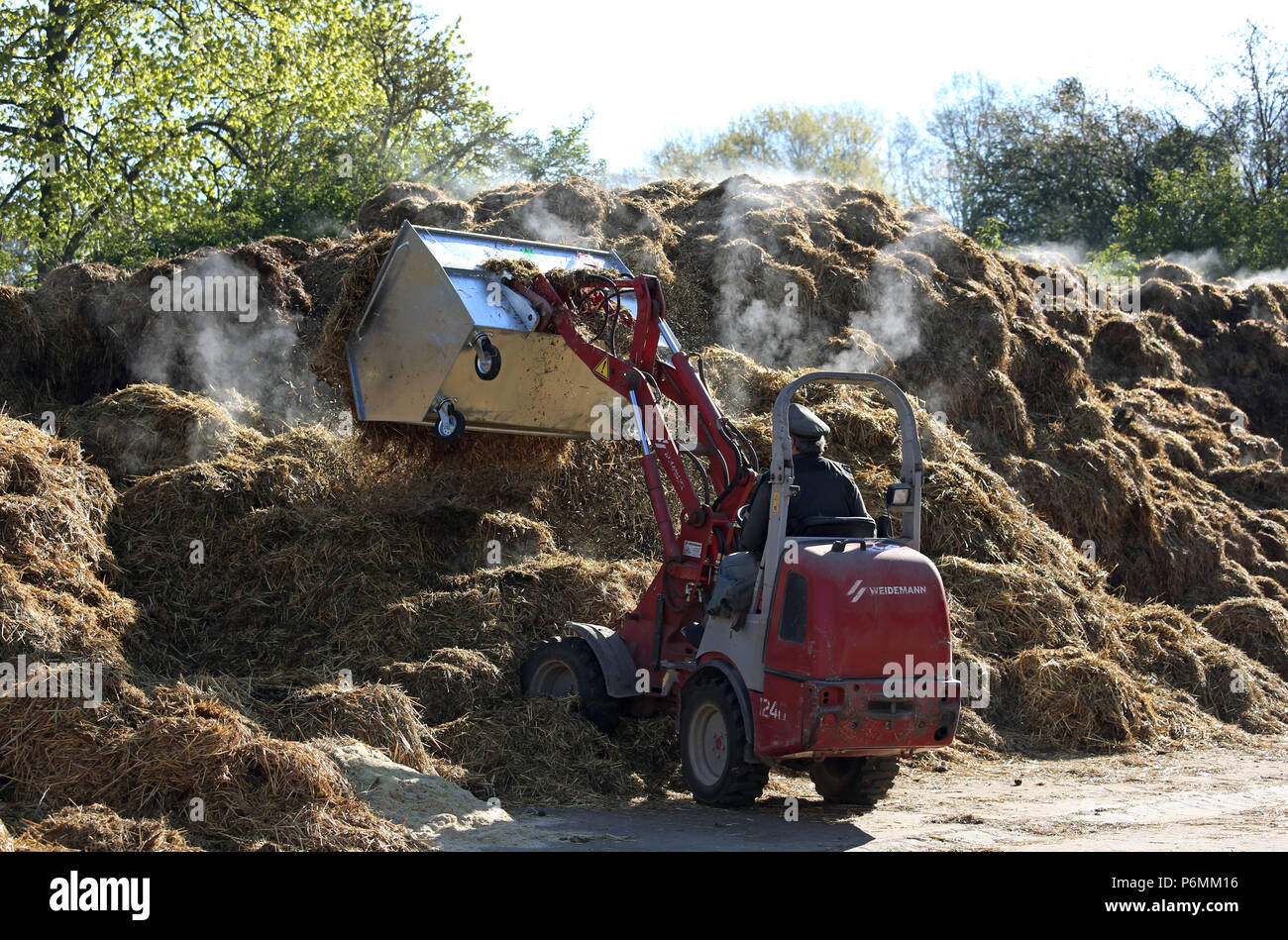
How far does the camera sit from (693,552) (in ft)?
27.8

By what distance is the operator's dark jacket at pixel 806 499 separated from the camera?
7605 mm

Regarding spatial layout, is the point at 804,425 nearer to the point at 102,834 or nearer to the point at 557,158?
the point at 102,834

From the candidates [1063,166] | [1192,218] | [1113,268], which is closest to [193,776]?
[1113,268]

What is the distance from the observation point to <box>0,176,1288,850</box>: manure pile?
805cm

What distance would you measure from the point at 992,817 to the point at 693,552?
2432mm

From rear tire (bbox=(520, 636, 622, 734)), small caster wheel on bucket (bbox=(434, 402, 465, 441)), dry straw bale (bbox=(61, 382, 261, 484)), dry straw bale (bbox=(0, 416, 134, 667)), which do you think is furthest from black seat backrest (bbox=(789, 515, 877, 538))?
dry straw bale (bbox=(61, 382, 261, 484))

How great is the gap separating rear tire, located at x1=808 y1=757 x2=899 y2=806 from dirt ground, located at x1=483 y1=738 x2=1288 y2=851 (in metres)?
0.10

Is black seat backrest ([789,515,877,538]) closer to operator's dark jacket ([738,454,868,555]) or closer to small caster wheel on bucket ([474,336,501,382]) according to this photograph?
operator's dark jacket ([738,454,868,555])

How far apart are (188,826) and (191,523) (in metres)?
4.32

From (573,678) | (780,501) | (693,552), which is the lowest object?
(573,678)

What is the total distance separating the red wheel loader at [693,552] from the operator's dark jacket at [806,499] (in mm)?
95

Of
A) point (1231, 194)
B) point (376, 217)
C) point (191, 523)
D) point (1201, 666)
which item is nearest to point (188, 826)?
point (191, 523)

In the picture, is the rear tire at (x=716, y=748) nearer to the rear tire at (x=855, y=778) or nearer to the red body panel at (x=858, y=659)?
the red body panel at (x=858, y=659)

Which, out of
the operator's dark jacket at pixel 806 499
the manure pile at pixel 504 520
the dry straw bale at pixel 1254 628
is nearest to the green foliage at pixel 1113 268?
the manure pile at pixel 504 520
